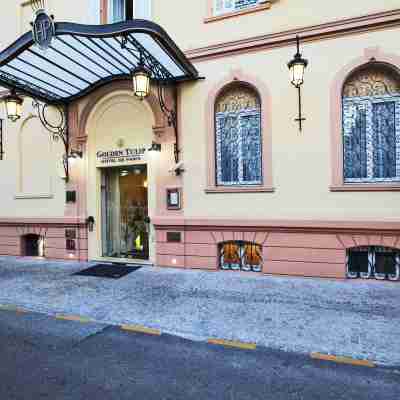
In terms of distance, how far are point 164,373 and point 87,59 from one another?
7096mm

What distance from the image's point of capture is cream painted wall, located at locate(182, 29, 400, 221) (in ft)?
22.5

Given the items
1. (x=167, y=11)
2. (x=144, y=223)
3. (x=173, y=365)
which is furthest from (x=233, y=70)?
(x=173, y=365)

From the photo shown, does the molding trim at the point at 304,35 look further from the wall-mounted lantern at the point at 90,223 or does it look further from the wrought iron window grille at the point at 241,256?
the wall-mounted lantern at the point at 90,223

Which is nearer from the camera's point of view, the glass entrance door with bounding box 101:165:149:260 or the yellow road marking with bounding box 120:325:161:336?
the yellow road marking with bounding box 120:325:161:336

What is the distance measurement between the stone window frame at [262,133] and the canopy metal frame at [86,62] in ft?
2.67

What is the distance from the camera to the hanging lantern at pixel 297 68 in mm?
6719

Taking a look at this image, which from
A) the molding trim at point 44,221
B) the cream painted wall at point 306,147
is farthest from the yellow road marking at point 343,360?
the molding trim at point 44,221

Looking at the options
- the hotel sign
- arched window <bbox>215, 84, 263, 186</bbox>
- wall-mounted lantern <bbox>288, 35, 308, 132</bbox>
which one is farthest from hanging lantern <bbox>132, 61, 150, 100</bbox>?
wall-mounted lantern <bbox>288, 35, 308, 132</bbox>

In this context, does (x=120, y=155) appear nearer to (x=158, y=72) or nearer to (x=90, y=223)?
(x=90, y=223)

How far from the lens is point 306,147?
286 inches

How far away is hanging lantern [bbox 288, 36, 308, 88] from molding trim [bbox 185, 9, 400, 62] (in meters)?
0.89

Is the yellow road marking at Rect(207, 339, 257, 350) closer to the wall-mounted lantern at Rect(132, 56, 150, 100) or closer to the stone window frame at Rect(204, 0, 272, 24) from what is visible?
the wall-mounted lantern at Rect(132, 56, 150, 100)

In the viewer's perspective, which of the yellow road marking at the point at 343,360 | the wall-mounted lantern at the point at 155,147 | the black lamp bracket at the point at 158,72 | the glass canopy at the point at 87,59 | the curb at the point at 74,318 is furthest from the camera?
the wall-mounted lantern at the point at 155,147

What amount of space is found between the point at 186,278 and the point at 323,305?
3073 mm
